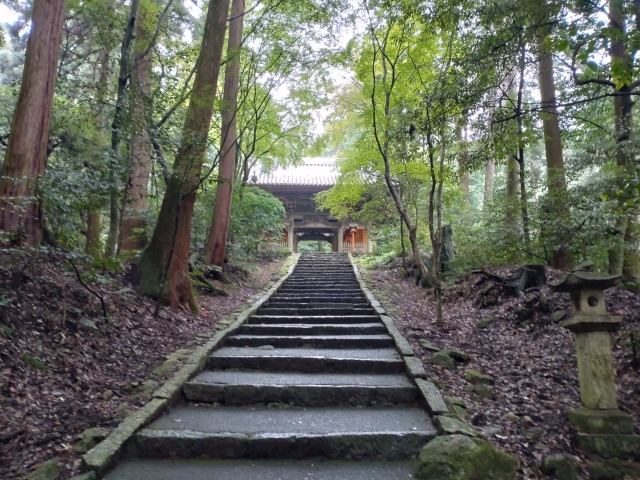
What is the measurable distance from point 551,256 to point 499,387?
4.50 m

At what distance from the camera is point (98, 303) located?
502cm

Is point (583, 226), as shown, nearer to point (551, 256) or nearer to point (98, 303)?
point (551, 256)

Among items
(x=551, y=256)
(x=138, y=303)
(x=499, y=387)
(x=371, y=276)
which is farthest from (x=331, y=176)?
(x=499, y=387)

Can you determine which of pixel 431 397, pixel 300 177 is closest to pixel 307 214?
pixel 300 177

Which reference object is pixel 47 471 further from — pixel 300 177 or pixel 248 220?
pixel 300 177

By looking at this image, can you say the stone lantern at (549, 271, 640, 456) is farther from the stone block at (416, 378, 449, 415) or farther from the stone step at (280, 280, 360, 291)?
the stone step at (280, 280, 360, 291)

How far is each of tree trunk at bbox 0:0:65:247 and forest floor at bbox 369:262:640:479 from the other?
477 cm

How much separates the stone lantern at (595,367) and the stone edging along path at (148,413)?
342cm

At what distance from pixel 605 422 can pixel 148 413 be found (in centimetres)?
363

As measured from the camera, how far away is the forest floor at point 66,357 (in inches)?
114

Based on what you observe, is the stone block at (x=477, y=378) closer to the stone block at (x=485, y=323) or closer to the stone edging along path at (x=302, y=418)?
the stone edging along path at (x=302, y=418)

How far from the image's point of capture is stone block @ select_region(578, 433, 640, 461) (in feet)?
10.2

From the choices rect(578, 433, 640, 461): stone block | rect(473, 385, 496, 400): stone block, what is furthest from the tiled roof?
rect(578, 433, 640, 461): stone block

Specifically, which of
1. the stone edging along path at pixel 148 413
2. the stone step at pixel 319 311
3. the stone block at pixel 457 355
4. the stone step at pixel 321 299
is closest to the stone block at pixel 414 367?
the stone block at pixel 457 355
